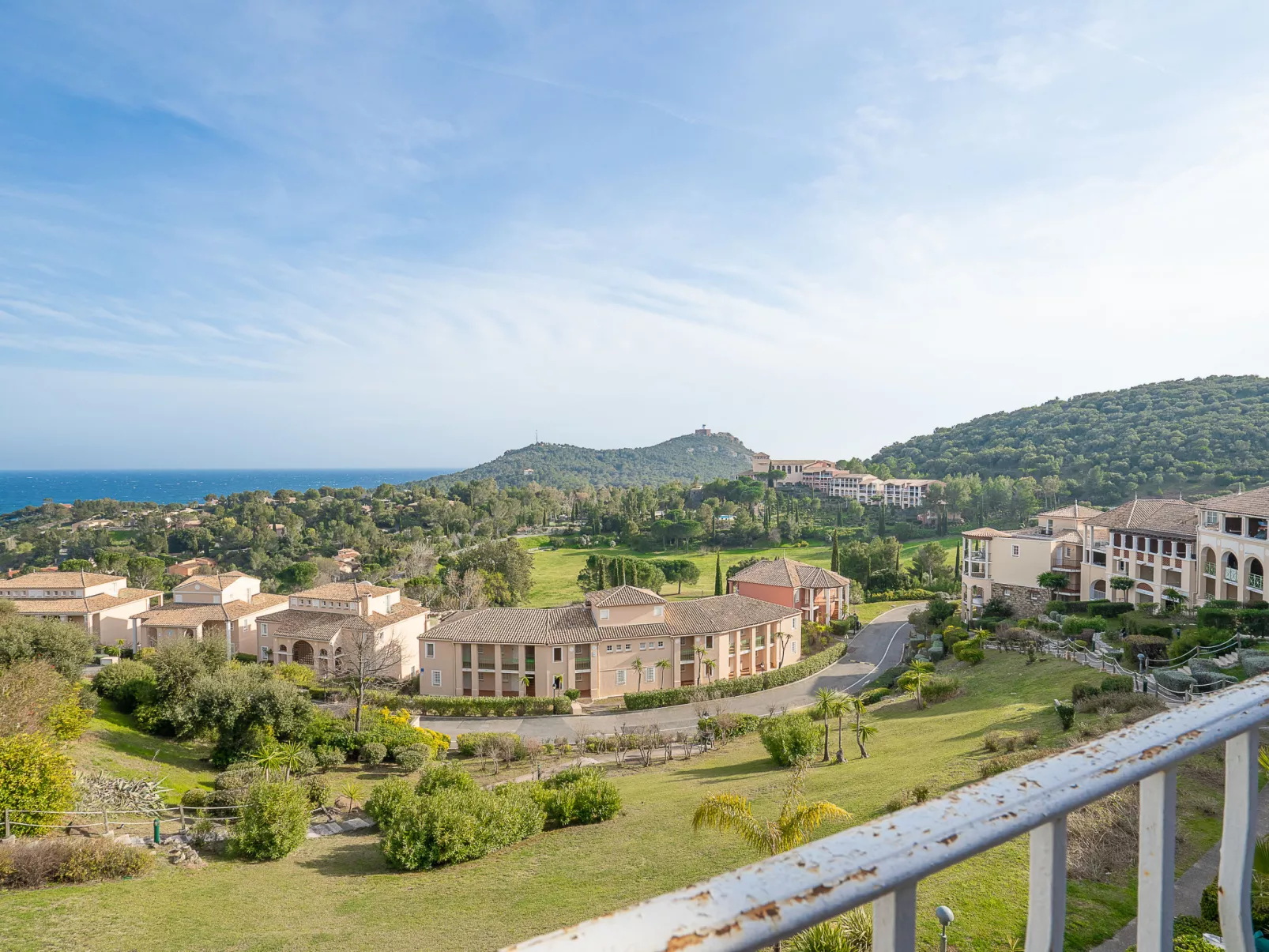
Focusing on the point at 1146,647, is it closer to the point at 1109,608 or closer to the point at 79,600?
the point at 1109,608

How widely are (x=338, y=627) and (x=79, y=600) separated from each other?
16.2 metres

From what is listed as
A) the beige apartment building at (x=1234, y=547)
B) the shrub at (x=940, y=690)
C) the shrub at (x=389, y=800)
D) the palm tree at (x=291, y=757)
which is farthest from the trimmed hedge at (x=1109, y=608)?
the palm tree at (x=291, y=757)

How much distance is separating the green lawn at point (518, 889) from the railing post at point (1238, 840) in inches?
197

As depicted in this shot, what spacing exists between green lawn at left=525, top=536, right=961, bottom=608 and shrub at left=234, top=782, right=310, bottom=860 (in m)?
39.3

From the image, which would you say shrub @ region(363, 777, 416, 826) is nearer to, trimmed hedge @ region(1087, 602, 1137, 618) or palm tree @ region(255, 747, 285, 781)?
palm tree @ region(255, 747, 285, 781)

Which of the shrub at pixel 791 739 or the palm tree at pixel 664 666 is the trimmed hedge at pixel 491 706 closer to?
the palm tree at pixel 664 666

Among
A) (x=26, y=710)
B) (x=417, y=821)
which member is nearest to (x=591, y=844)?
(x=417, y=821)

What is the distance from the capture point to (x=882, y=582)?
185ft

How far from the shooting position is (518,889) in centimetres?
1404

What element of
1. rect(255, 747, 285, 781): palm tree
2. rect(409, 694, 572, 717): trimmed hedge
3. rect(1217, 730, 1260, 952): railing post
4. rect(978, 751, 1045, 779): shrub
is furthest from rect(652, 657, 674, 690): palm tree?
rect(1217, 730, 1260, 952): railing post

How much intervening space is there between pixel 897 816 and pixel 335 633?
40006 millimetres

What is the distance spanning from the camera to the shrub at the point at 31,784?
1582 cm

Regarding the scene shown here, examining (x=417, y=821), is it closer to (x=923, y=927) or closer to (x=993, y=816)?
(x=923, y=927)

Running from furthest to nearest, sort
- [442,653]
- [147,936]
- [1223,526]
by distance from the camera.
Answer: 1. [442,653]
2. [1223,526]
3. [147,936]
